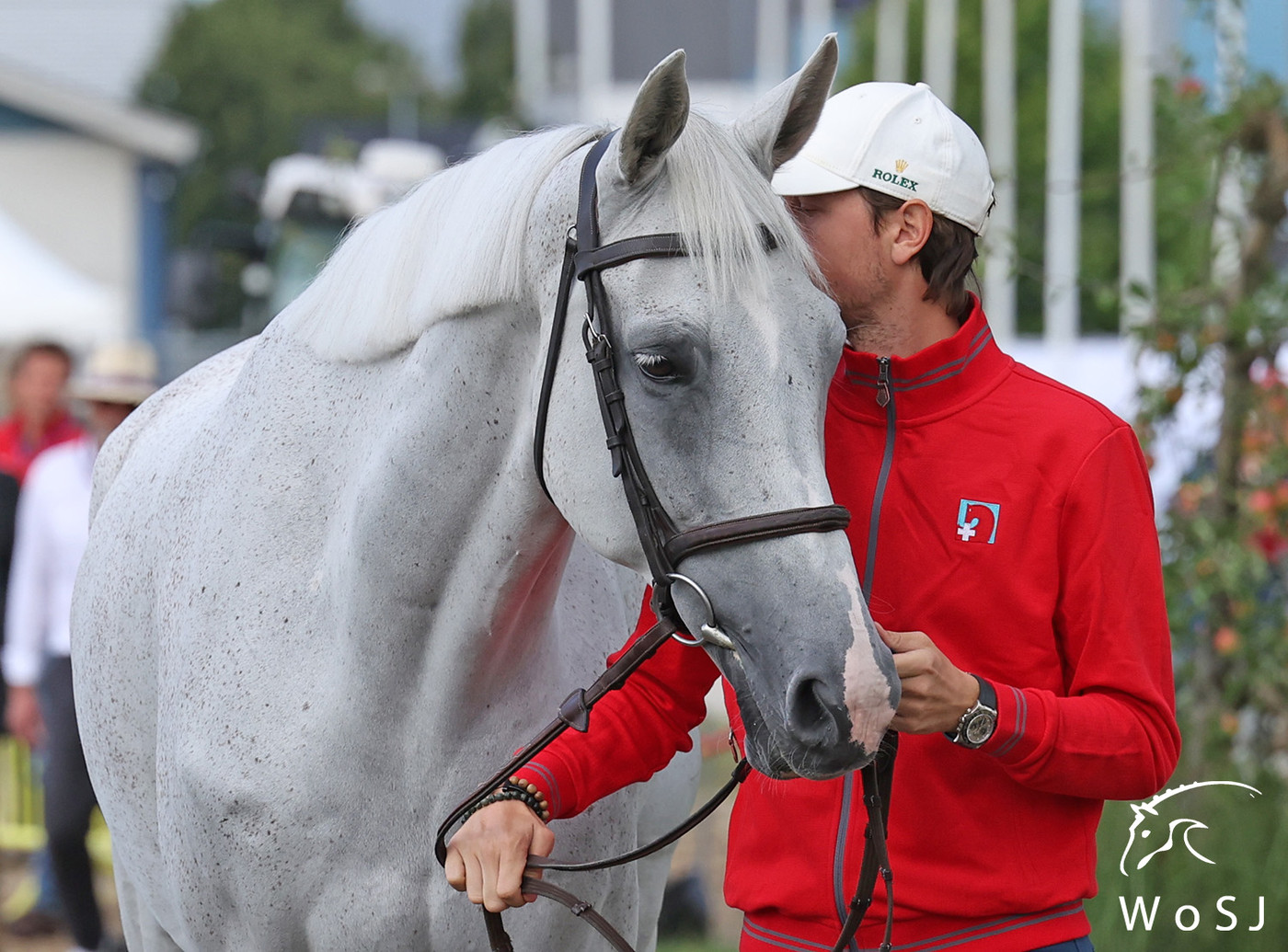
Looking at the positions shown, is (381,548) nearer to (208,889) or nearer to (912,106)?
(208,889)

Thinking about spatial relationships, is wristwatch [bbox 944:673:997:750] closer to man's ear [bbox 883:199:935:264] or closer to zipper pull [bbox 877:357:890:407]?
zipper pull [bbox 877:357:890:407]

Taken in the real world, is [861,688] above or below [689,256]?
below

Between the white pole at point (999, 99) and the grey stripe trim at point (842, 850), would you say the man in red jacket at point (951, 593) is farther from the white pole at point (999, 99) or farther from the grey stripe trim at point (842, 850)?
the white pole at point (999, 99)

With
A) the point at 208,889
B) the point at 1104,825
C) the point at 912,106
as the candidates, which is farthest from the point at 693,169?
the point at 1104,825

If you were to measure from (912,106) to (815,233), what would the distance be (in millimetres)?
220

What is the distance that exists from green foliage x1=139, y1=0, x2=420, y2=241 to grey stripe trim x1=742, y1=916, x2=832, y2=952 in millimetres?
47411

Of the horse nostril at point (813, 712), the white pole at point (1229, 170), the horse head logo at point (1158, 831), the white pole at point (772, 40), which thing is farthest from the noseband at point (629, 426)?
the white pole at point (772, 40)

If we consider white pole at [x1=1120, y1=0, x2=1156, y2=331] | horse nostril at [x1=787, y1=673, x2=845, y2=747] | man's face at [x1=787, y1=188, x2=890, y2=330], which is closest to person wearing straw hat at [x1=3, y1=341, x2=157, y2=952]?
man's face at [x1=787, y1=188, x2=890, y2=330]

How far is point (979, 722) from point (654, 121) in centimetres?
87

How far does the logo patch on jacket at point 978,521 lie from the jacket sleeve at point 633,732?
42 cm

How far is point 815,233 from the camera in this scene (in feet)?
7.02

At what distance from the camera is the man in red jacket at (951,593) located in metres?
1.97

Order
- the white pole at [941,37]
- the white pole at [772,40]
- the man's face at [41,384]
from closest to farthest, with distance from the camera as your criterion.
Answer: the man's face at [41,384] < the white pole at [941,37] < the white pole at [772,40]
